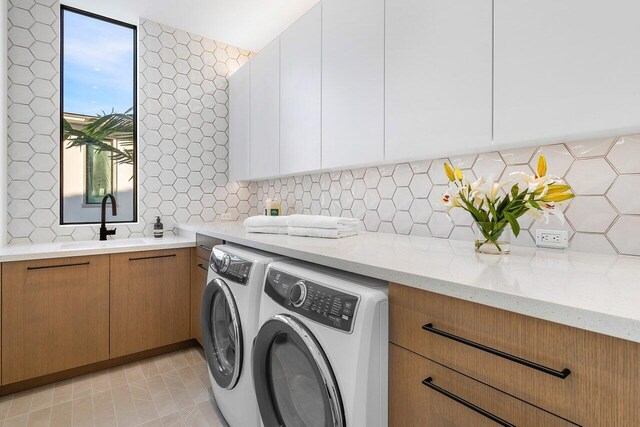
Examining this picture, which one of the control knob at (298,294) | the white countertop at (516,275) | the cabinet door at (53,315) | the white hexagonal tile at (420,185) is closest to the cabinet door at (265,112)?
the white hexagonal tile at (420,185)

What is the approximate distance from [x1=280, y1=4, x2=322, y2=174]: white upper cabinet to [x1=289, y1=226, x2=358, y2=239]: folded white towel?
0.46 m

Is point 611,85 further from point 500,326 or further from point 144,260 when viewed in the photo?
point 144,260

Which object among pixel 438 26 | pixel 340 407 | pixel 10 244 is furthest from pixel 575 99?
pixel 10 244

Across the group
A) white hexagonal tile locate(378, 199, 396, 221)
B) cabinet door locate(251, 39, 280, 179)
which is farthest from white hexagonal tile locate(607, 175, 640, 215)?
cabinet door locate(251, 39, 280, 179)

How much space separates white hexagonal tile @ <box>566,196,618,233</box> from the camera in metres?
1.16

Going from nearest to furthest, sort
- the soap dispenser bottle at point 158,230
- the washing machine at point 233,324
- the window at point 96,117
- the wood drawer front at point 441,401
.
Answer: the wood drawer front at point 441,401
the washing machine at point 233,324
the window at point 96,117
the soap dispenser bottle at point 158,230

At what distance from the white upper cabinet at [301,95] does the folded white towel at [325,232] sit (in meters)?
0.46

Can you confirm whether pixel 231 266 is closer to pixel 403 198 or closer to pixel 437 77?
pixel 403 198

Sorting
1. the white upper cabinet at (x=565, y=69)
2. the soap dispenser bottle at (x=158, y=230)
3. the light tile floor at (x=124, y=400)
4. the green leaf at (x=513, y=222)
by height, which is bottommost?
the light tile floor at (x=124, y=400)

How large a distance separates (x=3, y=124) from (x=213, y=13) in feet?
5.43

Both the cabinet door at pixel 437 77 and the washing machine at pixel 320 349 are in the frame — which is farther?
the cabinet door at pixel 437 77

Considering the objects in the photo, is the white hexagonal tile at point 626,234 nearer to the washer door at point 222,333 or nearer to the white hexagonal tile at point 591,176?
the white hexagonal tile at point 591,176

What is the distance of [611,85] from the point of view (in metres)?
0.92

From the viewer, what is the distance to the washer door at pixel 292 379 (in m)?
0.95
